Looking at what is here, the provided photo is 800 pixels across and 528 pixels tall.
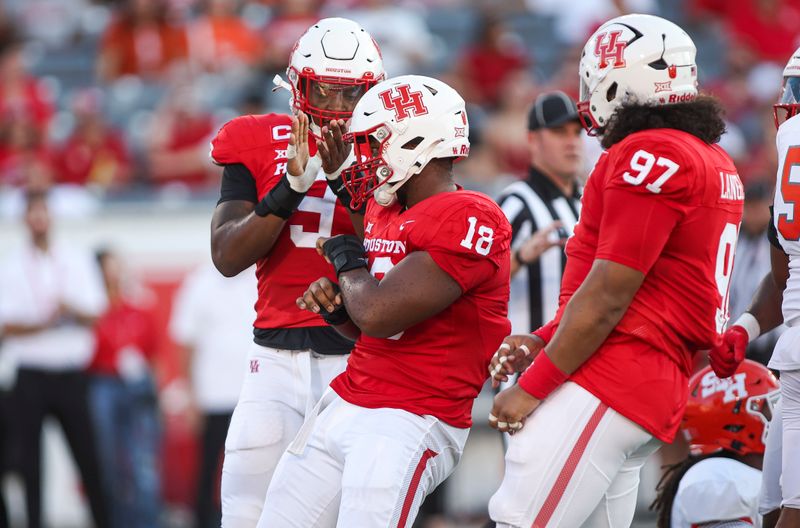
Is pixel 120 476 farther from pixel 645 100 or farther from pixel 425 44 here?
pixel 645 100

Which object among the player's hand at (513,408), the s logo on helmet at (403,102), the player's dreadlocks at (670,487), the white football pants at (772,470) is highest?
the s logo on helmet at (403,102)

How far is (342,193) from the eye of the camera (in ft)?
13.8

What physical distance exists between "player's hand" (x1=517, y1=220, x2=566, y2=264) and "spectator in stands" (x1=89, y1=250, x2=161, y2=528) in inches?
164

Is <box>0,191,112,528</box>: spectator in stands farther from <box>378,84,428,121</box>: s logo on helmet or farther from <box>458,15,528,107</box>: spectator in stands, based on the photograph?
<box>378,84,428,121</box>: s logo on helmet

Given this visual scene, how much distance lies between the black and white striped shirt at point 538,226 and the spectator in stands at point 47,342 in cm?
360

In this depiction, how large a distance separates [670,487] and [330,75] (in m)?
1.90

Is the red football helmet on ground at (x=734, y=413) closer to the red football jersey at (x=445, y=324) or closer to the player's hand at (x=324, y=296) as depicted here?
the red football jersey at (x=445, y=324)

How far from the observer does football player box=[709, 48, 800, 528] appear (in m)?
3.71

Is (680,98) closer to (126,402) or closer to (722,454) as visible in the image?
(722,454)

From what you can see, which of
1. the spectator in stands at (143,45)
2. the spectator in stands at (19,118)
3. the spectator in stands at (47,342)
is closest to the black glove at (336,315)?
the spectator in stands at (47,342)

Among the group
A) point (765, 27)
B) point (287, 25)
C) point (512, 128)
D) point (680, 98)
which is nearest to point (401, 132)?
point (680, 98)

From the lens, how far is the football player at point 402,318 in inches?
143

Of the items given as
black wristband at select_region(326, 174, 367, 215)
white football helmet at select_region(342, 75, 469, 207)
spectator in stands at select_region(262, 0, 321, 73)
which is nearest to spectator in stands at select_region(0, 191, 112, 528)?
spectator in stands at select_region(262, 0, 321, 73)

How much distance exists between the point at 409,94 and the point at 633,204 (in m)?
0.86
